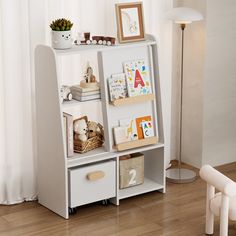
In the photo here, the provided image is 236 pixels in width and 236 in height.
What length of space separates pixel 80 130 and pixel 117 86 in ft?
1.10

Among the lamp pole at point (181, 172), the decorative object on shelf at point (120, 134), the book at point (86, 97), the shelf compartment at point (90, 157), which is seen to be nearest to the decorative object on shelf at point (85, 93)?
the book at point (86, 97)

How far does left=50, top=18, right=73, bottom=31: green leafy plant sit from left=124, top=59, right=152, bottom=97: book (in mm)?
416

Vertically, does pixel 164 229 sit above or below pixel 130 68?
below

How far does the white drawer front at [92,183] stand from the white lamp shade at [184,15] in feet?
3.22

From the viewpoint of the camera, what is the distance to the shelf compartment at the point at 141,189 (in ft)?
12.9

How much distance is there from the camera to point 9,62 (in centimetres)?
372

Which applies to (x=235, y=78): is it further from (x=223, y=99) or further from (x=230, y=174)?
(x=230, y=174)

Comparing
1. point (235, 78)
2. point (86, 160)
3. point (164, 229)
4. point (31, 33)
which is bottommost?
point (164, 229)

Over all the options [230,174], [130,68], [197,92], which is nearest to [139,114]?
[130,68]

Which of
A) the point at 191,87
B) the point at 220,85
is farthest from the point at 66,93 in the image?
the point at 220,85

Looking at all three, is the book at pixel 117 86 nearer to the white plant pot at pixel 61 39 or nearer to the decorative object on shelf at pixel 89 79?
the decorative object on shelf at pixel 89 79

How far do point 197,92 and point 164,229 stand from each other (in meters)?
1.18

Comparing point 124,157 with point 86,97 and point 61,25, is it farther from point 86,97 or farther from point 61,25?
point 61,25

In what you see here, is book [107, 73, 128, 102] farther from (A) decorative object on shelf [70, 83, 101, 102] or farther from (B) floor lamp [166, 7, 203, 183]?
(B) floor lamp [166, 7, 203, 183]
